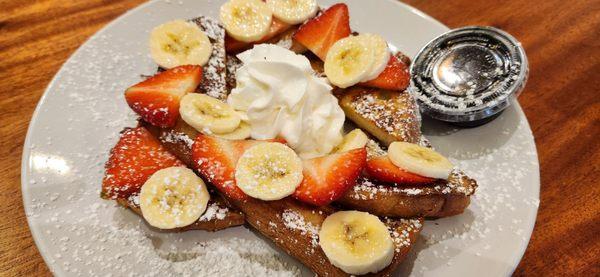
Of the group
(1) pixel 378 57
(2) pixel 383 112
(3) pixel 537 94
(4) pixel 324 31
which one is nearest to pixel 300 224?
(2) pixel 383 112

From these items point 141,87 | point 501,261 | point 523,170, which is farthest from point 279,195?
point 523,170

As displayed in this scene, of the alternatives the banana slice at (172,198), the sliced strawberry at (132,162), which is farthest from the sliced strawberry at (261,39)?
the banana slice at (172,198)

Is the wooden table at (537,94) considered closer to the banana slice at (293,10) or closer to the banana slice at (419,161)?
the banana slice at (419,161)

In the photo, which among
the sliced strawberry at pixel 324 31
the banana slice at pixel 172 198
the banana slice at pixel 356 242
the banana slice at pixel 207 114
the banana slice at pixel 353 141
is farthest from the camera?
the sliced strawberry at pixel 324 31

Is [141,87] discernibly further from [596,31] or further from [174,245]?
[596,31]

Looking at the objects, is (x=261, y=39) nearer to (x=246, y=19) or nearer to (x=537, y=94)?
(x=246, y=19)

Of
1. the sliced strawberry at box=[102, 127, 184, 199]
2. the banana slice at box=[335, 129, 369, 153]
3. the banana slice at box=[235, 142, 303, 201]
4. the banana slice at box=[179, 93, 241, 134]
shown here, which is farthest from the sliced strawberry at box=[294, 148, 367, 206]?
the sliced strawberry at box=[102, 127, 184, 199]
